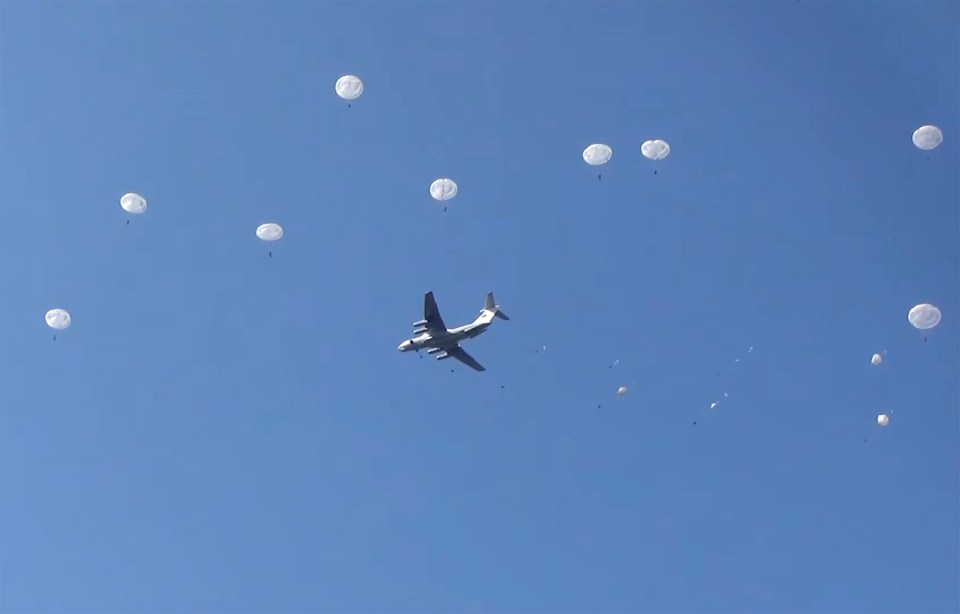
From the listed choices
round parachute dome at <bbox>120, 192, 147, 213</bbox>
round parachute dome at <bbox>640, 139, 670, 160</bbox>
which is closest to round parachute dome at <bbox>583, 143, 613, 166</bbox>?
round parachute dome at <bbox>640, 139, 670, 160</bbox>

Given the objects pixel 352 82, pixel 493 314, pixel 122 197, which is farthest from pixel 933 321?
→ pixel 122 197

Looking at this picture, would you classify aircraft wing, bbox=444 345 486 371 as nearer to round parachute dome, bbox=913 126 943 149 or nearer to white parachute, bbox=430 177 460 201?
white parachute, bbox=430 177 460 201

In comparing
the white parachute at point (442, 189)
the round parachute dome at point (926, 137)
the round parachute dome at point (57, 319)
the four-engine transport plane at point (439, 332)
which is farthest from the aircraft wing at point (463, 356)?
the round parachute dome at point (926, 137)

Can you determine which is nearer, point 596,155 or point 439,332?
point 596,155

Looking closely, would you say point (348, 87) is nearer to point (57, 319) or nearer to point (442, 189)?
point (442, 189)

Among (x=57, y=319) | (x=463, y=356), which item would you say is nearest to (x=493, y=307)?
(x=463, y=356)
